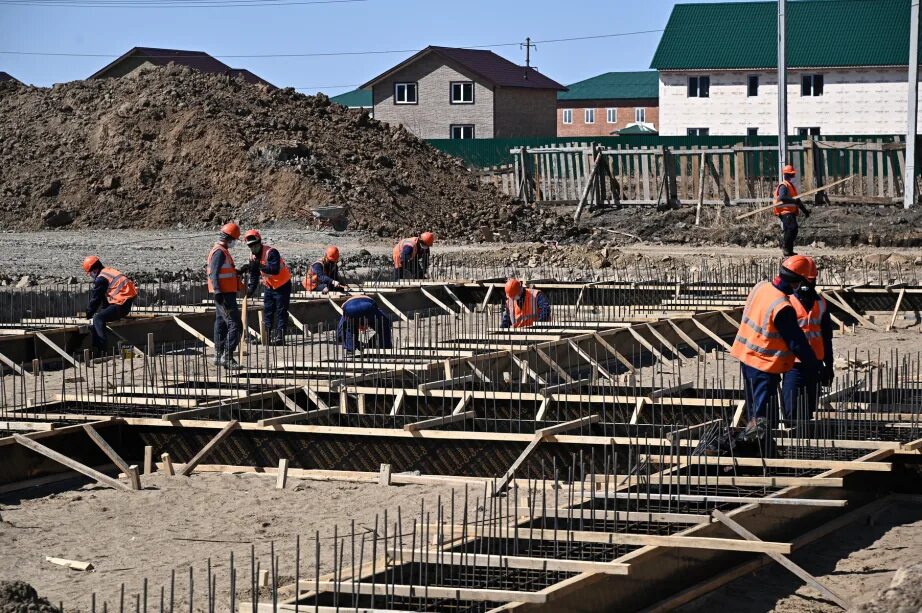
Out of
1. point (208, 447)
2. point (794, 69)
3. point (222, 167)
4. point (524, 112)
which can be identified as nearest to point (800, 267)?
point (208, 447)

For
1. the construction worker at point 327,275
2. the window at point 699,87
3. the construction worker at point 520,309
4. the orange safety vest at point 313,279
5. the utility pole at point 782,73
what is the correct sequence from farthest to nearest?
the window at point 699,87 → the utility pole at point 782,73 → the orange safety vest at point 313,279 → the construction worker at point 327,275 → the construction worker at point 520,309

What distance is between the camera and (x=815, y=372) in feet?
29.5

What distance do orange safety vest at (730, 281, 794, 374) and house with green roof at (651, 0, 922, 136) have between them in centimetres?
3936

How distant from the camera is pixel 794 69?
48250mm

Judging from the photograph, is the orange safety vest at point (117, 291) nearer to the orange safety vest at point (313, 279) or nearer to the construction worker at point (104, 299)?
the construction worker at point (104, 299)

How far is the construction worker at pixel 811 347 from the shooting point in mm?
9031

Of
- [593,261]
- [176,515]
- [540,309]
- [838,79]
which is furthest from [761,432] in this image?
[838,79]

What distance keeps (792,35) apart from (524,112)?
36.5 ft

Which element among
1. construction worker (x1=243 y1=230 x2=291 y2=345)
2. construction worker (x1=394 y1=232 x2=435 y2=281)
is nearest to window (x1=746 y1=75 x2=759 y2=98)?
construction worker (x1=394 y1=232 x2=435 y2=281)

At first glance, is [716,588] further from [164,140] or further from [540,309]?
[164,140]

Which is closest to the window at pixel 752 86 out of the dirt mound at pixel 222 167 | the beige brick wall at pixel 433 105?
the beige brick wall at pixel 433 105

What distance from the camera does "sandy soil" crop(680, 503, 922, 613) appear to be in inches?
258

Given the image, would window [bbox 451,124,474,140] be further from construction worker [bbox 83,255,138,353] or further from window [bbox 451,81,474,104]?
construction worker [bbox 83,255,138,353]

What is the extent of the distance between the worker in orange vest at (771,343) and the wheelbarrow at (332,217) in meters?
20.6
